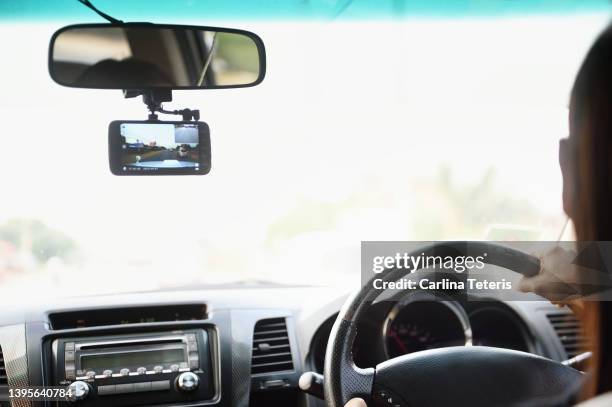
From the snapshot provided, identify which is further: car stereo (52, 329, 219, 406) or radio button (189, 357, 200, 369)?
radio button (189, 357, 200, 369)

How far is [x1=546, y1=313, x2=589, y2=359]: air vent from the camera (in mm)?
3434

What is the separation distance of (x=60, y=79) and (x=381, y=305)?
1.59 metres

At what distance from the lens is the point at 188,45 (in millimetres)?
2900

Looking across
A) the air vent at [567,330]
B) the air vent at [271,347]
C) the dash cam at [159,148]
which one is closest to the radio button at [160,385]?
the air vent at [271,347]

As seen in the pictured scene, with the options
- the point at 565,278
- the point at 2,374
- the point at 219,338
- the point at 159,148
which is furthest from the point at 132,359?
the point at 565,278

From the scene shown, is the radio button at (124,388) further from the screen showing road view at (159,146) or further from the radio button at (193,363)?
the screen showing road view at (159,146)

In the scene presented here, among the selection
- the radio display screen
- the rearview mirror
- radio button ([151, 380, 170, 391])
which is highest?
the rearview mirror

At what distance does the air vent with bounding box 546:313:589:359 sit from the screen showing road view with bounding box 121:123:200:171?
1.90 m

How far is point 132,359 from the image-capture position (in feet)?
9.51

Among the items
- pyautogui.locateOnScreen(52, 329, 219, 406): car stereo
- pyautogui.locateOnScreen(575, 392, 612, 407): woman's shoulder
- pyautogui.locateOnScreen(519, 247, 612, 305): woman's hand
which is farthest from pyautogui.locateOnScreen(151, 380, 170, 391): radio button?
pyautogui.locateOnScreen(575, 392, 612, 407): woman's shoulder

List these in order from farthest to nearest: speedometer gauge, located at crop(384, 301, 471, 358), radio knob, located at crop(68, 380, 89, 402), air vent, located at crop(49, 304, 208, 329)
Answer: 1. speedometer gauge, located at crop(384, 301, 471, 358)
2. air vent, located at crop(49, 304, 208, 329)
3. radio knob, located at crop(68, 380, 89, 402)

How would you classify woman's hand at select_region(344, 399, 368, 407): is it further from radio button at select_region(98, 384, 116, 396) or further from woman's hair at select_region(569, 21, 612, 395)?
radio button at select_region(98, 384, 116, 396)

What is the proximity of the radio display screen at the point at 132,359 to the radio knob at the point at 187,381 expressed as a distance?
0.07 metres

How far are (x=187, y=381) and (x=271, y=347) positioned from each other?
1.36ft
